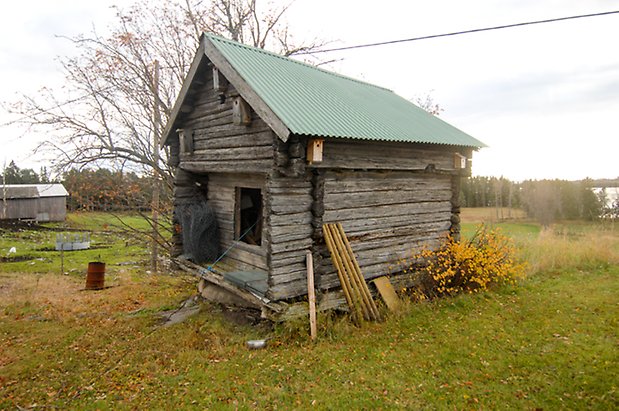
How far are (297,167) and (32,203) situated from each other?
137 feet

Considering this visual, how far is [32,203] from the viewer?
1510 inches

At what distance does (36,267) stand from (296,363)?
17060 mm

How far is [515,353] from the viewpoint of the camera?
6.34 meters

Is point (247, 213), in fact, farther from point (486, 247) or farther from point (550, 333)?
point (550, 333)

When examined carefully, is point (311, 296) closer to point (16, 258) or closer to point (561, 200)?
point (16, 258)

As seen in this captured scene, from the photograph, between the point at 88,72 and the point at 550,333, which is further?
the point at 88,72

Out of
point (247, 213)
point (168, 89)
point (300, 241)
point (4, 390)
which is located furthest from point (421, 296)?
point (168, 89)

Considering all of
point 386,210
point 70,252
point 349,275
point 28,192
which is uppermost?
point 28,192

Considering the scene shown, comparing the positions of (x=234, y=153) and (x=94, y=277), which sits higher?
(x=234, y=153)

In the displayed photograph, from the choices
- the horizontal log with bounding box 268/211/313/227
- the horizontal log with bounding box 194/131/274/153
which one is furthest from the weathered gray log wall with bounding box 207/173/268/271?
the horizontal log with bounding box 268/211/313/227

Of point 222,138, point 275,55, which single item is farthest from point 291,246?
point 275,55

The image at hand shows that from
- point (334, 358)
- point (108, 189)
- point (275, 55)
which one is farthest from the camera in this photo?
point (108, 189)

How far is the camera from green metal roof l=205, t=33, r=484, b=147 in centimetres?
693

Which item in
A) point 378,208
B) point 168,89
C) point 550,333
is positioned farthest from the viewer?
point 168,89
